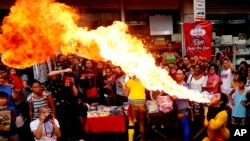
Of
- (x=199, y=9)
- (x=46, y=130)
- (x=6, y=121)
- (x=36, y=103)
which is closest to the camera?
(x=46, y=130)

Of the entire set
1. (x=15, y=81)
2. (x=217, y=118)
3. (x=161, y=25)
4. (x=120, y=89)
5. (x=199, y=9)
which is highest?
(x=199, y=9)

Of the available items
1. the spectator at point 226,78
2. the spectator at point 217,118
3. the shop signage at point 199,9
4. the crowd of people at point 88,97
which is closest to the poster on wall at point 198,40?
the shop signage at point 199,9

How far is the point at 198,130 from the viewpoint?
31.0ft

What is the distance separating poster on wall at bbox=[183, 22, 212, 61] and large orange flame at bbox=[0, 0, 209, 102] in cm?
294

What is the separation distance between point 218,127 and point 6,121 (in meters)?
3.94

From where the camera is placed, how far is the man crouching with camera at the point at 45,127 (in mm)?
6346

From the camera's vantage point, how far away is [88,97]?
929cm

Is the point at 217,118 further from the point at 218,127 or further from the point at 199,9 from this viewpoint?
the point at 199,9

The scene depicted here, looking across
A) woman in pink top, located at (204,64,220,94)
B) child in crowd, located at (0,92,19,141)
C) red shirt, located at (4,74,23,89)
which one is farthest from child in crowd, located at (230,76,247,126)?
red shirt, located at (4,74,23,89)

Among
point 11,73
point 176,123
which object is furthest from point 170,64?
point 11,73

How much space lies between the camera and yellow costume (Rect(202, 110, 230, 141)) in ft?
20.5

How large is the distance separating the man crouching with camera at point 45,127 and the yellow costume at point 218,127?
270 cm

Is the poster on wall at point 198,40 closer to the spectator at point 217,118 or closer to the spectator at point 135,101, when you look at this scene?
the spectator at point 135,101

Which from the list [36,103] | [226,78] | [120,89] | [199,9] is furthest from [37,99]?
[199,9]
